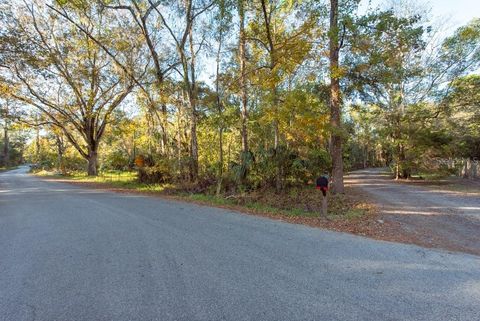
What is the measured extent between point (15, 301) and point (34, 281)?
0.46 meters

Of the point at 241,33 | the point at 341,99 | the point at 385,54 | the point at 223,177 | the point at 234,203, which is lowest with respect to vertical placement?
the point at 234,203

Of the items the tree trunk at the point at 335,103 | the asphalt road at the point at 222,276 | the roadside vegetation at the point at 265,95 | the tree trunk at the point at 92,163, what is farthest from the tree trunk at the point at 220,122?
the tree trunk at the point at 92,163

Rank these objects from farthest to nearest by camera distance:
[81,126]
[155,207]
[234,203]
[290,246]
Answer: [81,126], [234,203], [155,207], [290,246]

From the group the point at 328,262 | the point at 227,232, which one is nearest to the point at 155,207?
the point at 227,232

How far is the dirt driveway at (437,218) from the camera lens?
Result: 4918 millimetres

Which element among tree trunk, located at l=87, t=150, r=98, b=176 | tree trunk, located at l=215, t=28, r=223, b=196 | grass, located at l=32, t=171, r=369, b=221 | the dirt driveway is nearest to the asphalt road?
the dirt driveway

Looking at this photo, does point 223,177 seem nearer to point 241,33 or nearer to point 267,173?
point 267,173

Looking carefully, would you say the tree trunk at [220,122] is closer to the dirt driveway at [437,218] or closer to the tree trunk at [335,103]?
the tree trunk at [335,103]

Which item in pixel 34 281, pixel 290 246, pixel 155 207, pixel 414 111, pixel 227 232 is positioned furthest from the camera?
pixel 414 111

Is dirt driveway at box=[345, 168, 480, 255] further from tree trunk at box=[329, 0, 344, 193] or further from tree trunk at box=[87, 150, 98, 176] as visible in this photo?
tree trunk at box=[87, 150, 98, 176]

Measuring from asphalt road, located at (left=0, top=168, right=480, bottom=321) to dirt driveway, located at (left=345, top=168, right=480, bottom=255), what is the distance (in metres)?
0.91

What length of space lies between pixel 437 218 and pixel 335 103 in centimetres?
540

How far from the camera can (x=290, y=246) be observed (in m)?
4.29

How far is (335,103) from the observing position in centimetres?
1025
